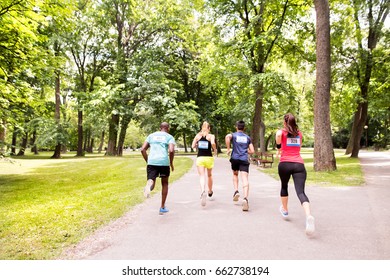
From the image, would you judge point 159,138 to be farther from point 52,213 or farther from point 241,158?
point 52,213

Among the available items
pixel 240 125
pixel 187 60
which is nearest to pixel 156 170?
pixel 240 125

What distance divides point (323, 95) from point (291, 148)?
28.8 feet

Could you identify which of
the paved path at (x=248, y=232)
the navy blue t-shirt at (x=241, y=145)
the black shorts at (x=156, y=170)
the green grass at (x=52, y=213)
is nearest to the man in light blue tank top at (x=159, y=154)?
the black shorts at (x=156, y=170)

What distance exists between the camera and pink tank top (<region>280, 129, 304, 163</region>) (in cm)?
504

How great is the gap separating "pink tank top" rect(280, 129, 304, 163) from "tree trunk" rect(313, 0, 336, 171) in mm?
8360

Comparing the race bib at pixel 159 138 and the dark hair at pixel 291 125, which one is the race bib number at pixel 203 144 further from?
the dark hair at pixel 291 125

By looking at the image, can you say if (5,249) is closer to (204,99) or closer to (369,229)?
(369,229)

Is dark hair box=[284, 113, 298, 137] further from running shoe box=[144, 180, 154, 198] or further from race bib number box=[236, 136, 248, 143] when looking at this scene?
running shoe box=[144, 180, 154, 198]

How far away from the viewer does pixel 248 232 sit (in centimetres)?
477

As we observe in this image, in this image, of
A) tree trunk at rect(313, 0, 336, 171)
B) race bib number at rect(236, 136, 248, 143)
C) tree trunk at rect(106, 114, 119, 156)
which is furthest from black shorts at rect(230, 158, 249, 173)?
tree trunk at rect(106, 114, 119, 156)

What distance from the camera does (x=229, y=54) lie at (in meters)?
21.7

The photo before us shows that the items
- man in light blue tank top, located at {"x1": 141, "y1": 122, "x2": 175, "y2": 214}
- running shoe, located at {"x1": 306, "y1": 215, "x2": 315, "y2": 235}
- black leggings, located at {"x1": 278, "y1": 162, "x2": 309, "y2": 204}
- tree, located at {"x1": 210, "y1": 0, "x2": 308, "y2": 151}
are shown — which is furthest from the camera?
tree, located at {"x1": 210, "y1": 0, "x2": 308, "y2": 151}

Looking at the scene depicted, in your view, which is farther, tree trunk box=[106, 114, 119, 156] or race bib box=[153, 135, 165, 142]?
tree trunk box=[106, 114, 119, 156]
